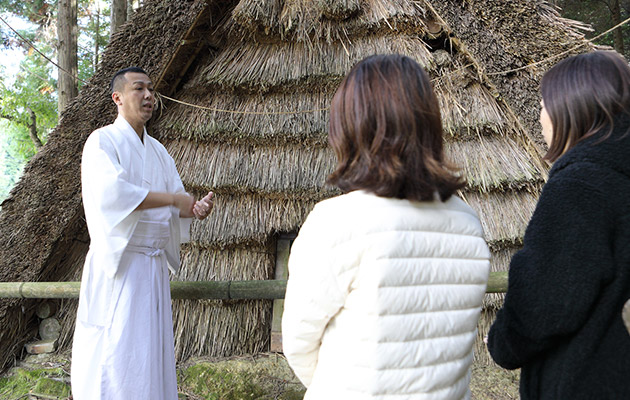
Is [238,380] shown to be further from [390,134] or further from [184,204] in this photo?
[390,134]

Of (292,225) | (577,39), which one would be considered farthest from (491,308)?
(577,39)

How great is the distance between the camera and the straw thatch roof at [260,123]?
2.73 meters

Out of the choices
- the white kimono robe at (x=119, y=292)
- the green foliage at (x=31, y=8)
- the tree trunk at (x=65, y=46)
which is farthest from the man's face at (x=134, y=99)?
the green foliage at (x=31, y=8)

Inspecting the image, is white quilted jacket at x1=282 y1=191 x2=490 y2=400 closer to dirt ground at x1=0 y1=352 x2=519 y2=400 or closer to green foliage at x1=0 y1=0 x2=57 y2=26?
dirt ground at x1=0 y1=352 x2=519 y2=400

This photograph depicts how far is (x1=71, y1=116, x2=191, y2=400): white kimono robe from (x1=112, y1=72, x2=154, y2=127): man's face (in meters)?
0.14

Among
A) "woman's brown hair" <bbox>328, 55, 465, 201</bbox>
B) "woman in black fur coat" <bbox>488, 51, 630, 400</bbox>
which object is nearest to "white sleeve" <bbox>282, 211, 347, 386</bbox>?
"woman's brown hair" <bbox>328, 55, 465, 201</bbox>

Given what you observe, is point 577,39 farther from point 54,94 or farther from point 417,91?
point 54,94

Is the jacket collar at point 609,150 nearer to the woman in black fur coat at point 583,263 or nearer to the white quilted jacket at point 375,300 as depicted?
the woman in black fur coat at point 583,263

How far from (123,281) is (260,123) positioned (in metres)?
1.61

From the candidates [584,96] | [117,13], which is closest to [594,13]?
[117,13]

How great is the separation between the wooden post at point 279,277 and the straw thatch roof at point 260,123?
0.09 metres

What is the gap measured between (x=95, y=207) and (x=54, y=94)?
12.3 metres

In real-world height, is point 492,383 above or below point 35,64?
below

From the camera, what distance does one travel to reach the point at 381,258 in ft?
2.71
